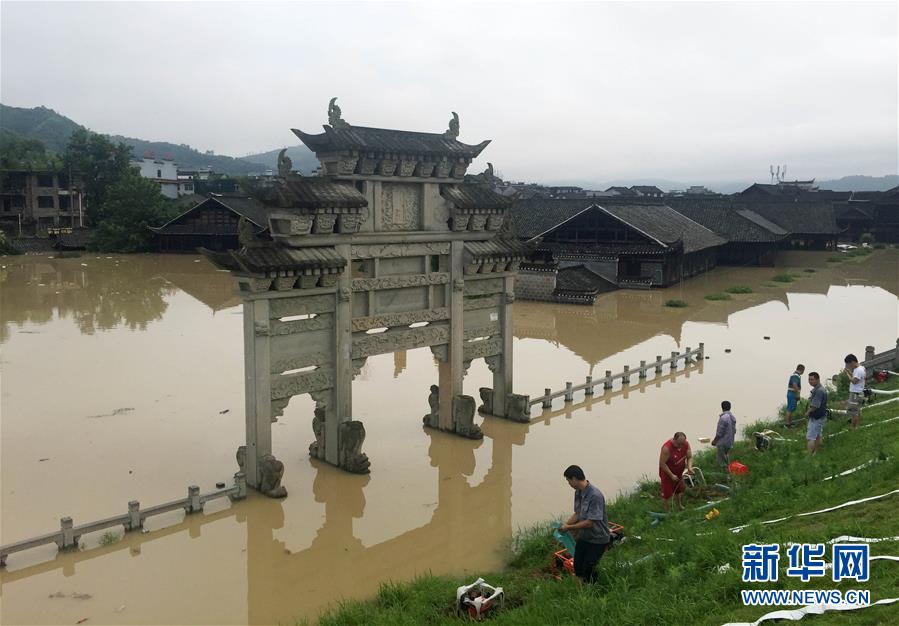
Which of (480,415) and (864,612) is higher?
(864,612)

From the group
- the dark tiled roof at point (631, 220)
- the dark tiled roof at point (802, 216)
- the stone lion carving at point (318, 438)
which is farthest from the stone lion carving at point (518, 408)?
the dark tiled roof at point (802, 216)

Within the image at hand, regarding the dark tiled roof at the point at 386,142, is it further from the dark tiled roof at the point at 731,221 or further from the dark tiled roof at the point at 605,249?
the dark tiled roof at the point at 731,221

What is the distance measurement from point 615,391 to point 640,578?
46.6 ft

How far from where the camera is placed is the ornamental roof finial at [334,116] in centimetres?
1529

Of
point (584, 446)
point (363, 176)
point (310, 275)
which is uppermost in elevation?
point (363, 176)

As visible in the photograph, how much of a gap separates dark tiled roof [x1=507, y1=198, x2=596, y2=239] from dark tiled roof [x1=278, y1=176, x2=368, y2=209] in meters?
36.2

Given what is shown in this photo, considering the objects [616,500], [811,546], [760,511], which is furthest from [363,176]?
[811,546]

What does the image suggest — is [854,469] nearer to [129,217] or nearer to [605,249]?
[605,249]

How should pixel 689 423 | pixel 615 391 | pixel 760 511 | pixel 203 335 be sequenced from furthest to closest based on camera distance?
pixel 203 335, pixel 615 391, pixel 689 423, pixel 760 511

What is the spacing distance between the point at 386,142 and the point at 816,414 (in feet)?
32.8

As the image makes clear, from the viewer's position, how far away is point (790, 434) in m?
16.0

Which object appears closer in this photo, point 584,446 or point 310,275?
point 310,275

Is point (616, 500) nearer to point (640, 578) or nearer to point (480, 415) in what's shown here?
point (640, 578)

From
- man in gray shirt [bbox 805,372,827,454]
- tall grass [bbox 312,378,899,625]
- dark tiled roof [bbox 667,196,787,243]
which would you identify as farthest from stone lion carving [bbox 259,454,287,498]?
dark tiled roof [bbox 667,196,787,243]
